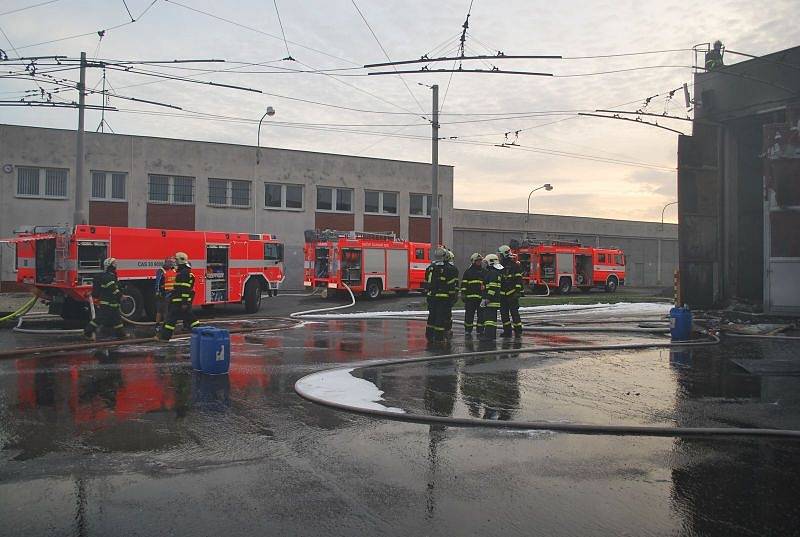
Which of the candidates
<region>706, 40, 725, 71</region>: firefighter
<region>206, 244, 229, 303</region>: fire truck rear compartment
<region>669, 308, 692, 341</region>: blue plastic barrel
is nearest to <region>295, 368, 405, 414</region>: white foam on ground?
<region>669, 308, 692, 341</region>: blue plastic barrel

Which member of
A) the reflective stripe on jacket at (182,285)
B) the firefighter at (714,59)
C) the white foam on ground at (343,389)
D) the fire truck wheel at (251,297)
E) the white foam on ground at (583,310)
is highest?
the firefighter at (714,59)

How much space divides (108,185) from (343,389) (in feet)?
99.5

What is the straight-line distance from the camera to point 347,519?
412 centimetres

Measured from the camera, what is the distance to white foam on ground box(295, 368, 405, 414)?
7348 mm

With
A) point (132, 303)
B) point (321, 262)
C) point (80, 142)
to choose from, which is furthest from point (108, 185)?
point (132, 303)

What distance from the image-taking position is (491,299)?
1358cm

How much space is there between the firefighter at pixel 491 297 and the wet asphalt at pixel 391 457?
3.78 m

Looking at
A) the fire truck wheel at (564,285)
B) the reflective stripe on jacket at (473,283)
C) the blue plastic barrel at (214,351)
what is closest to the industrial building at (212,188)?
the fire truck wheel at (564,285)

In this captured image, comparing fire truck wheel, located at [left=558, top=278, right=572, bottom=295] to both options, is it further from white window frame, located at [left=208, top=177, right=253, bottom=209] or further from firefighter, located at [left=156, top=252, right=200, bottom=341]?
firefighter, located at [left=156, top=252, right=200, bottom=341]

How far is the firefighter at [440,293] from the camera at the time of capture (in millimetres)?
12914

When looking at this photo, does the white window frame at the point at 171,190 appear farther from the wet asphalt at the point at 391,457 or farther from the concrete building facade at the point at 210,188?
the wet asphalt at the point at 391,457

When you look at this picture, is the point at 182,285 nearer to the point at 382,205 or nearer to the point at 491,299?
the point at 491,299

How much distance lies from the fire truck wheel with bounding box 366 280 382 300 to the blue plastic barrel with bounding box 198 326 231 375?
1878 cm

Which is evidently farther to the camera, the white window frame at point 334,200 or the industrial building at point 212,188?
the white window frame at point 334,200
